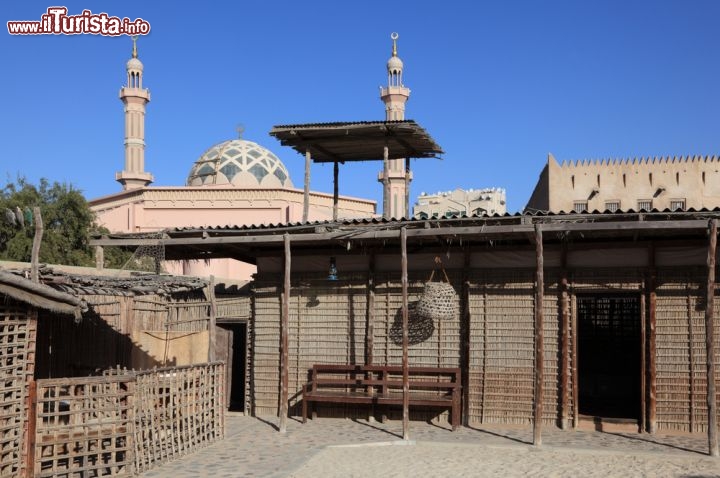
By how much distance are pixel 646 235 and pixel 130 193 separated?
83.1 feet

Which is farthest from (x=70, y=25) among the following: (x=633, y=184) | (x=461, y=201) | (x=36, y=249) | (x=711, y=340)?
(x=461, y=201)

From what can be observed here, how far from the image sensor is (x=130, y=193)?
3155 centimetres

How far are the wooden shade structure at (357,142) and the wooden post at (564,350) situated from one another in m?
3.72

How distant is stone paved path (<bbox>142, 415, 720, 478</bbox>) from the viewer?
26.7ft

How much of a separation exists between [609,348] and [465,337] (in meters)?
5.73

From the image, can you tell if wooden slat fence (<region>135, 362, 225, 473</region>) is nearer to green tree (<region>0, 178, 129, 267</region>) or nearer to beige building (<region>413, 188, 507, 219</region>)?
green tree (<region>0, 178, 129, 267</region>)

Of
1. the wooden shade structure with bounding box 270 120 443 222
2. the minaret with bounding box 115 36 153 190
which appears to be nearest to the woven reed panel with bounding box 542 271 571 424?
the wooden shade structure with bounding box 270 120 443 222

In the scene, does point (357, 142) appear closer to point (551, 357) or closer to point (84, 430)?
point (551, 357)

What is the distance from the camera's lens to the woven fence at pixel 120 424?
23.9ft

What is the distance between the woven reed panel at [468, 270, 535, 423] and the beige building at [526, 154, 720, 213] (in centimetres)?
1526

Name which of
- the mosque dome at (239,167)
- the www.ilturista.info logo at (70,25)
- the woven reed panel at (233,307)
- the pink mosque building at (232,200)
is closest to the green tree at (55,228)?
the pink mosque building at (232,200)

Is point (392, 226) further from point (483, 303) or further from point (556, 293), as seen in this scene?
point (556, 293)

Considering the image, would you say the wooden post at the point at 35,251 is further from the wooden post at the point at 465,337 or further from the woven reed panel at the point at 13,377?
the wooden post at the point at 465,337

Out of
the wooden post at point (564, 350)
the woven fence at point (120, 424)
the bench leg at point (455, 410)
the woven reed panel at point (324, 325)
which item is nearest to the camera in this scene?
the woven fence at point (120, 424)
